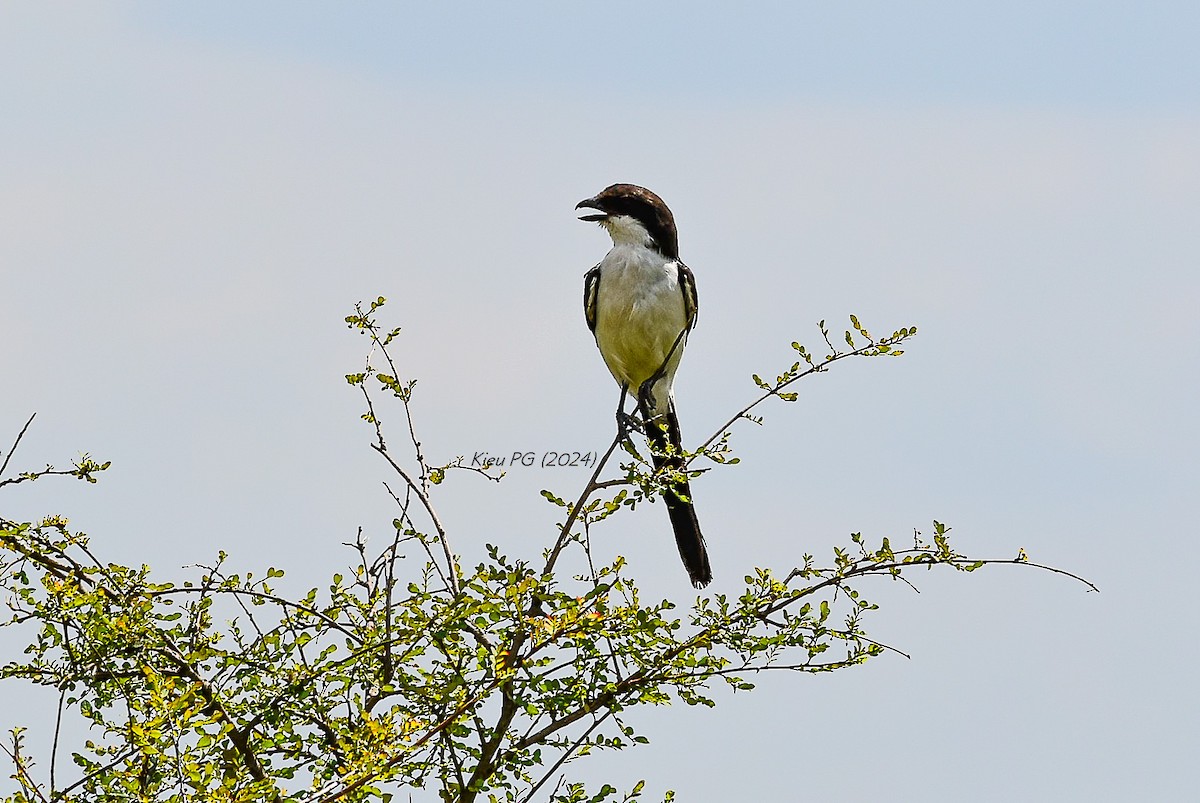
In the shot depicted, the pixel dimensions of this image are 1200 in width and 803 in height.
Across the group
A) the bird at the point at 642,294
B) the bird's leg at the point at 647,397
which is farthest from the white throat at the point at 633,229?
the bird's leg at the point at 647,397

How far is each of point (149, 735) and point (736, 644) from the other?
163 cm

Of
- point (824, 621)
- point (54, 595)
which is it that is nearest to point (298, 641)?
point (54, 595)

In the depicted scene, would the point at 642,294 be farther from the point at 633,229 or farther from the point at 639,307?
the point at 633,229

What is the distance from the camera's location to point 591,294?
23.5ft

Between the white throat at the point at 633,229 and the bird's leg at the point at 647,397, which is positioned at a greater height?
the white throat at the point at 633,229

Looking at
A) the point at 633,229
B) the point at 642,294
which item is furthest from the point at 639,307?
the point at 633,229

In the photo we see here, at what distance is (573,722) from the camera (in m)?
4.23

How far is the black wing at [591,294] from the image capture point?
7121mm

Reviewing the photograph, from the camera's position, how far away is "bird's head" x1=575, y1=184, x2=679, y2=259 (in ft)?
22.9

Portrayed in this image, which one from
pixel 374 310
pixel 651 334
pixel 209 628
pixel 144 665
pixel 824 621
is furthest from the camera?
pixel 651 334

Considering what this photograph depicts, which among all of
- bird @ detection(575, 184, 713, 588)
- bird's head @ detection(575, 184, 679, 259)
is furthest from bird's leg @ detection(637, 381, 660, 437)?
bird's head @ detection(575, 184, 679, 259)

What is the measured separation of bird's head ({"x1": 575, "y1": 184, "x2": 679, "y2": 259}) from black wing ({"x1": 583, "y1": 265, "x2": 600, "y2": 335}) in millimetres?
217

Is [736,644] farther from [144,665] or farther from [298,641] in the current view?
[144,665]

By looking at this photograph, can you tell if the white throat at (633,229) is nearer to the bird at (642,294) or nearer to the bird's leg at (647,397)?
the bird at (642,294)
